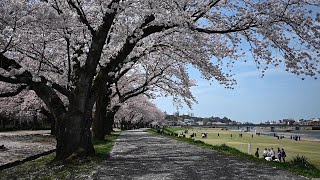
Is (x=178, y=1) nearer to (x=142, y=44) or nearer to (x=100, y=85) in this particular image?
(x=100, y=85)

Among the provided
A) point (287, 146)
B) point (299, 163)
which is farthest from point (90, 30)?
point (287, 146)

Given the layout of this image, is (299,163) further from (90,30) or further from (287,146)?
(287,146)

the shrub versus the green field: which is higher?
the shrub

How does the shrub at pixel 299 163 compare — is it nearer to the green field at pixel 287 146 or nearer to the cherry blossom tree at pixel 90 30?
the cherry blossom tree at pixel 90 30

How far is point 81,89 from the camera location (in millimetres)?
13773

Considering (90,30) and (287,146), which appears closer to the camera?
(90,30)

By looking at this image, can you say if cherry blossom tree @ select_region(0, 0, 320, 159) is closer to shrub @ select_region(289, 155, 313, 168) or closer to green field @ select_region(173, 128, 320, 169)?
shrub @ select_region(289, 155, 313, 168)

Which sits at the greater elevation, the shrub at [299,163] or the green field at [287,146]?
the shrub at [299,163]

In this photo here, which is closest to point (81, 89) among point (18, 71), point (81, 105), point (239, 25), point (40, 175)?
point (81, 105)

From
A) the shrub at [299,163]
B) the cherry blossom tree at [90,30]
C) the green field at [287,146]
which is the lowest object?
the green field at [287,146]

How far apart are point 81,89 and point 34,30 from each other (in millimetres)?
2954

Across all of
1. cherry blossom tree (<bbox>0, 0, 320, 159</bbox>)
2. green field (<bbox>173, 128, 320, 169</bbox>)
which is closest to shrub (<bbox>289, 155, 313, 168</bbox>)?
cherry blossom tree (<bbox>0, 0, 320, 159</bbox>)

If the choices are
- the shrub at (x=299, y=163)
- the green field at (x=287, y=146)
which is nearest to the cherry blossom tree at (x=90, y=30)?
the shrub at (x=299, y=163)

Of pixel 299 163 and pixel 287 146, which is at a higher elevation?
pixel 299 163
